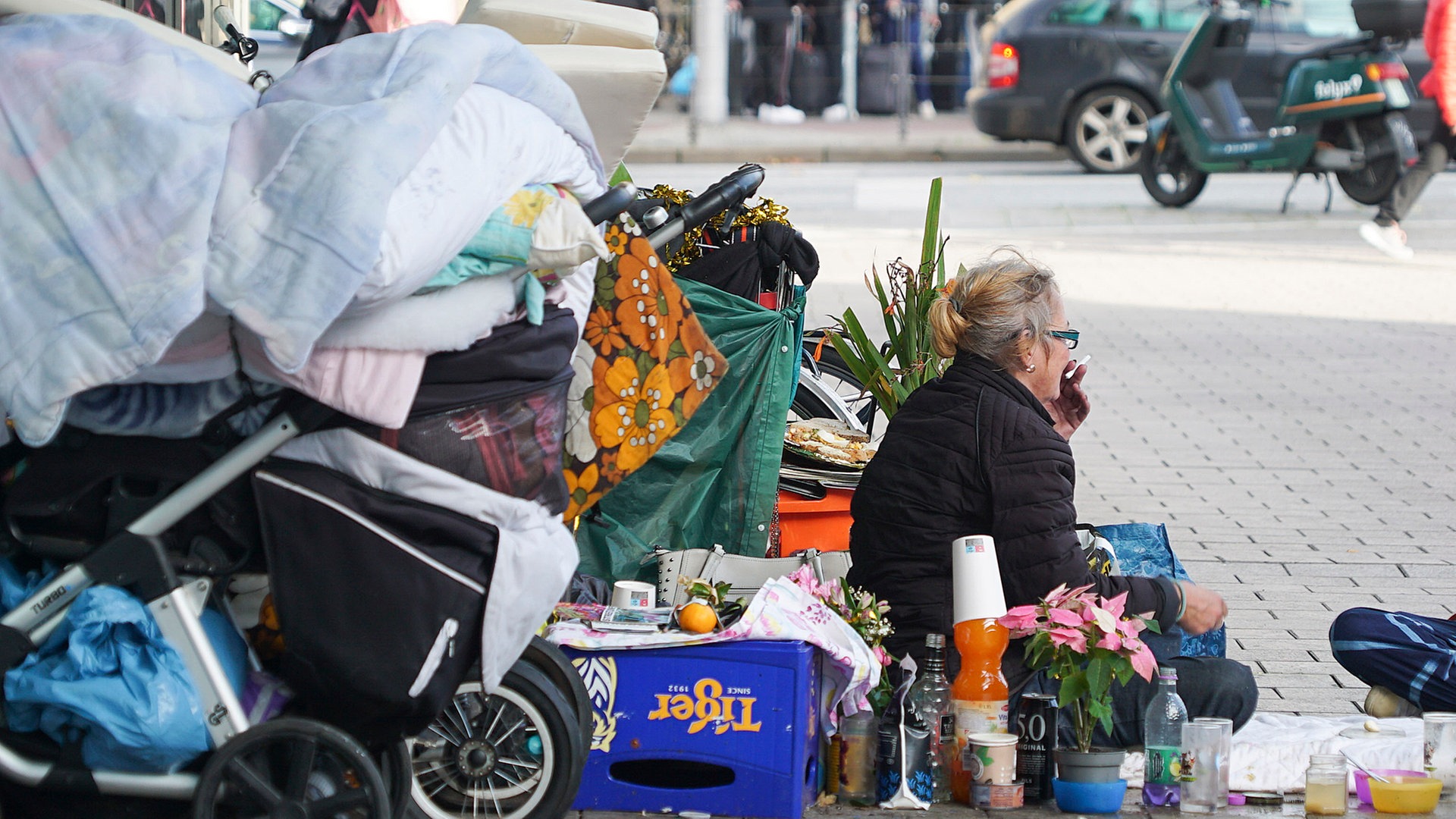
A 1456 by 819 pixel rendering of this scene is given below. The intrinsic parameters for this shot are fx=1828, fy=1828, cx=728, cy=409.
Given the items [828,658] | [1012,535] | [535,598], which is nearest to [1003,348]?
[1012,535]

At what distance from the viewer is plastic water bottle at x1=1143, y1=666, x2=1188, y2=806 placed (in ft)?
12.5

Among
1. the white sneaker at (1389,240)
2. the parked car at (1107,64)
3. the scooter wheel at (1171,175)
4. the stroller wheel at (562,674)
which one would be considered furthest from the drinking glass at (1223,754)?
the parked car at (1107,64)

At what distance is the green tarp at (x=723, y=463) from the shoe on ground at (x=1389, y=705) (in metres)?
1.54

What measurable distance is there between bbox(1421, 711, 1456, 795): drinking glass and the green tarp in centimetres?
169

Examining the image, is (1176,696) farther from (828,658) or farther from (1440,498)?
(1440,498)

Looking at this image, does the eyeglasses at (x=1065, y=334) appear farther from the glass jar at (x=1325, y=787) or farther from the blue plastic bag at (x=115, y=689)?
the blue plastic bag at (x=115, y=689)

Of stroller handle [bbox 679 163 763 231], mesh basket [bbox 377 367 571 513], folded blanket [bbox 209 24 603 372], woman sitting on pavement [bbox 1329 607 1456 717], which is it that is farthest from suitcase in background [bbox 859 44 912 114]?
folded blanket [bbox 209 24 603 372]

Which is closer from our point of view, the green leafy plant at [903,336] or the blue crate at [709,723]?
the blue crate at [709,723]

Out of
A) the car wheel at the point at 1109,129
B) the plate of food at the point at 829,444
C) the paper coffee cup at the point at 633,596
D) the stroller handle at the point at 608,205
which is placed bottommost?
the car wheel at the point at 1109,129

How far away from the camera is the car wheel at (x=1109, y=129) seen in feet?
51.8

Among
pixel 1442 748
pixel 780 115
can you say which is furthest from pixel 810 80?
pixel 1442 748

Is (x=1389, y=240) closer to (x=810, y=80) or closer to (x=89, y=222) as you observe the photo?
(x=810, y=80)

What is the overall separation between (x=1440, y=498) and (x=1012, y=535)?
137 inches

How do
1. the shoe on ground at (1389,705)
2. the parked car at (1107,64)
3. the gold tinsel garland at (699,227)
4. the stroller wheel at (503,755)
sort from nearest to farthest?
the stroller wheel at (503,755), the shoe on ground at (1389,705), the gold tinsel garland at (699,227), the parked car at (1107,64)
